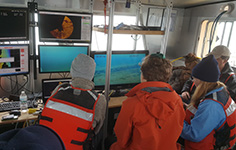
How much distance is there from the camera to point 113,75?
7.32 ft

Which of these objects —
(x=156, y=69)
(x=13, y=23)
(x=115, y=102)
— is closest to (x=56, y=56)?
(x=13, y=23)

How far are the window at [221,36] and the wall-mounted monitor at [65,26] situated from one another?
7.33ft

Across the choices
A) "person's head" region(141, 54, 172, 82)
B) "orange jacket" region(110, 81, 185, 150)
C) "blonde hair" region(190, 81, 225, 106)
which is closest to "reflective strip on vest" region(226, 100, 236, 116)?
"blonde hair" region(190, 81, 225, 106)

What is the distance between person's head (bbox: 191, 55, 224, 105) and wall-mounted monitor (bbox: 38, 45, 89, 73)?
1.32 meters

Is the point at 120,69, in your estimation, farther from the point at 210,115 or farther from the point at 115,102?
the point at 210,115

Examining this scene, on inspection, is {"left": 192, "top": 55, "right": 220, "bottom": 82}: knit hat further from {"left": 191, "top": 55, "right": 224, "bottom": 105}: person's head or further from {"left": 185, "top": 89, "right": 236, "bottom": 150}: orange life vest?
{"left": 185, "top": 89, "right": 236, "bottom": 150}: orange life vest

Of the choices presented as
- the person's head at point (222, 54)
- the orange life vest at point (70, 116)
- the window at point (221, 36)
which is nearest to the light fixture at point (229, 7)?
the window at point (221, 36)

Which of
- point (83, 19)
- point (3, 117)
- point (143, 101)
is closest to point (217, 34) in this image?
point (83, 19)

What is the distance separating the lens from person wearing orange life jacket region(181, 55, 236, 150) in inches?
53.1

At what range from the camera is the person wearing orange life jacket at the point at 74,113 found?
1.30m

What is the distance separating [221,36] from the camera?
3.11 metres

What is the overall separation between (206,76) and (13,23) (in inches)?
75.9

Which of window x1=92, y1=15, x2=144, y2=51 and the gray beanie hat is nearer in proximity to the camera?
the gray beanie hat

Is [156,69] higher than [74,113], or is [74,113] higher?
[156,69]
